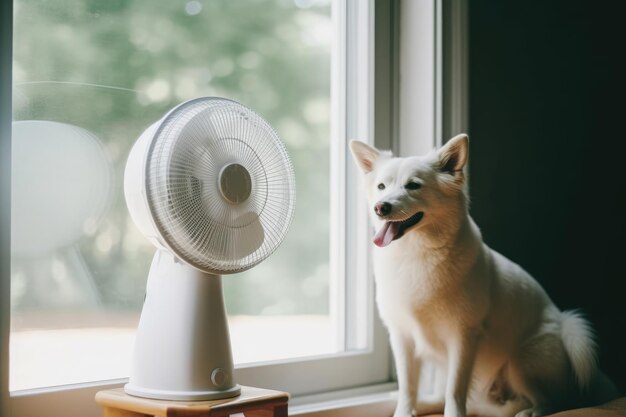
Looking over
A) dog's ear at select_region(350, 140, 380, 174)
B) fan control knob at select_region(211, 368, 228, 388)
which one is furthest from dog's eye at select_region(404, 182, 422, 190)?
fan control knob at select_region(211, 368, 228, 388)

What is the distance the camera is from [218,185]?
1.07 meters

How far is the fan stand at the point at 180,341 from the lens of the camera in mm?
1057

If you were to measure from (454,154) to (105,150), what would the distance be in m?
0.72

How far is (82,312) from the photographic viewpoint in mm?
1323

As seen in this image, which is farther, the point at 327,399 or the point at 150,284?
the point at 327,399

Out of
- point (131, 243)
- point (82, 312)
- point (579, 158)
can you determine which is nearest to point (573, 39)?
point (579, 158)

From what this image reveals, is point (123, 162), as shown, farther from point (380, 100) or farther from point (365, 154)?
point (380, 100)

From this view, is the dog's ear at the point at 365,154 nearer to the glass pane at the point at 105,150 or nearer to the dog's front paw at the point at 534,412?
the glass pane at the point at 105,150

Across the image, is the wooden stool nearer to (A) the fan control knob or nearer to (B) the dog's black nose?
(A) the fan control knob

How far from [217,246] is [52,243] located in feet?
1.33

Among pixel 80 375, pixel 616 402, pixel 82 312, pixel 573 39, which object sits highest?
pixel 573 39

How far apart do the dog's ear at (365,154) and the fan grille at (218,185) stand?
320 millimetres

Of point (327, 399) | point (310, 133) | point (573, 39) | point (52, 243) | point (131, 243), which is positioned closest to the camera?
point (52, 243)

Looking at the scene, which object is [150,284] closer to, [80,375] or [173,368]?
[173,368]
